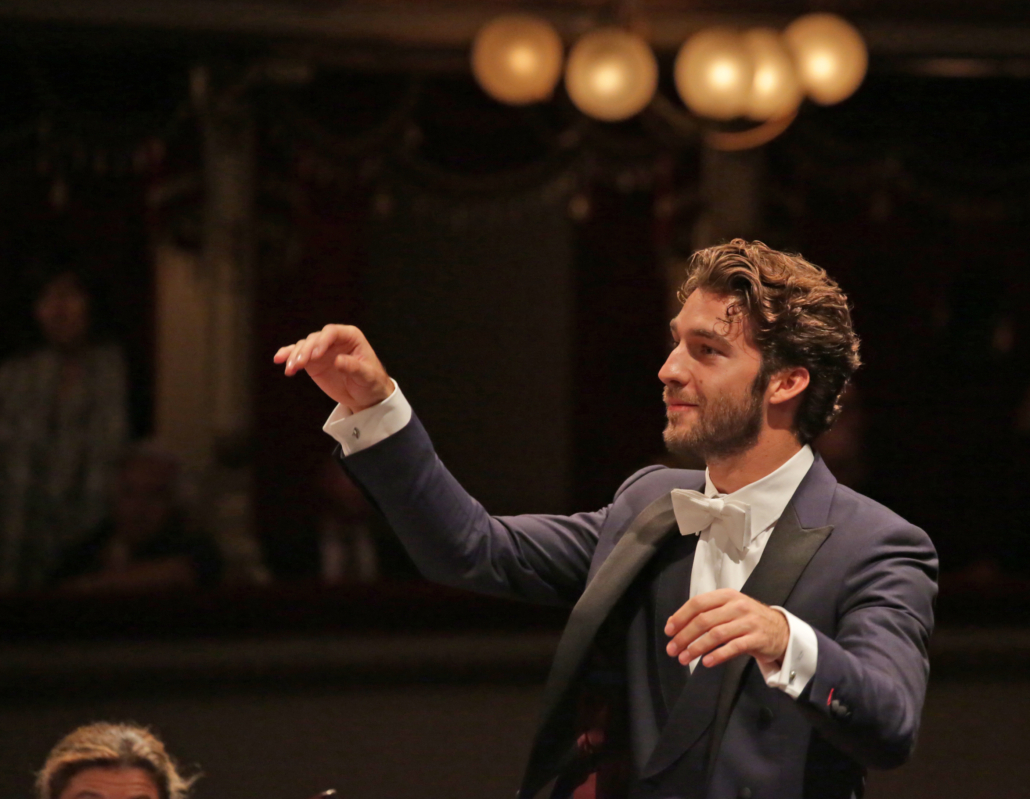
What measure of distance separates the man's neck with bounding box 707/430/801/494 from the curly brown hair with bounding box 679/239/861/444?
3 centimetres

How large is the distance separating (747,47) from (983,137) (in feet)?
7.43

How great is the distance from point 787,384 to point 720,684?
1.28 feet

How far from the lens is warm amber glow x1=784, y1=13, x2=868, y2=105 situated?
15.0ft

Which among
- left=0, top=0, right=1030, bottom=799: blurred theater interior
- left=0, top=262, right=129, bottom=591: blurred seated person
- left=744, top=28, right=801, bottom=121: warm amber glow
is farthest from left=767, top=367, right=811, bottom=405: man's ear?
left=0, top=262, right=129, bottom=591: blurred seated person

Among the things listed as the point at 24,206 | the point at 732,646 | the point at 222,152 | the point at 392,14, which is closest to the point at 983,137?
the point at 392,14

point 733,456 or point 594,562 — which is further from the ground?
point 733,456

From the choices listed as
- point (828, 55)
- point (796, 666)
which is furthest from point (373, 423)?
point (828, 55)

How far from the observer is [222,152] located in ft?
20.1

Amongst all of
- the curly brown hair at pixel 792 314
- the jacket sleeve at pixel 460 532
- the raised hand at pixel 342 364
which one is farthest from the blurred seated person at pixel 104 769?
the curly brown hair at pixel 792 314

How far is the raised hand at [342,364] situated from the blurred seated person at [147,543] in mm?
2576

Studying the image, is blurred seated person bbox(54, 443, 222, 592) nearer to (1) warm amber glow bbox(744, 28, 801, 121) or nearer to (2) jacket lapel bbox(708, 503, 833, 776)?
(1) warm amber glow bbox(744, 28, 801, 121)

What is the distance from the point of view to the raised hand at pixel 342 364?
A: 152cm

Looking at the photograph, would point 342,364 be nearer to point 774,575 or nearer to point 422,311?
point 774,575

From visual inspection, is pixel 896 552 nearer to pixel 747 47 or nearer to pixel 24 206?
pixel 747 47
